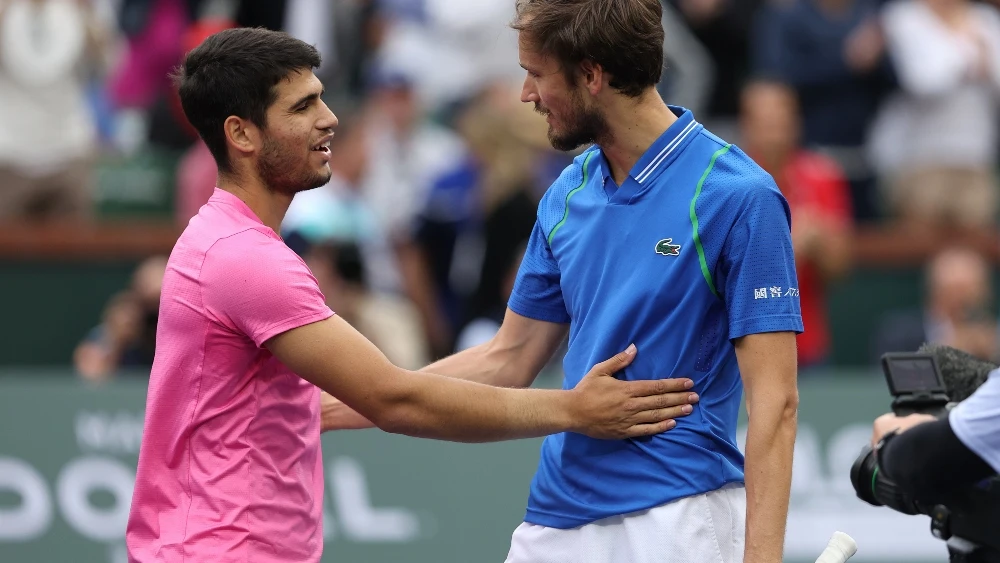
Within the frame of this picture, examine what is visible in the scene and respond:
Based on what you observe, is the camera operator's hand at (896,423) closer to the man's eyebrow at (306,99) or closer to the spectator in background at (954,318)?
the man's eyebrow at (306,99)

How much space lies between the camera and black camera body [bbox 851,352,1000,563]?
10.8ft

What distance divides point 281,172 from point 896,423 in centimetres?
153

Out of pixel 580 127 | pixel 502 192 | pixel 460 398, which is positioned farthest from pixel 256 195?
pixel 502 192

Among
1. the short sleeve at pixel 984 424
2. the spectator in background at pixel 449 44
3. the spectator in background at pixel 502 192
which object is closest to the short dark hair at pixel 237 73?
the short sleeve at pixel 984 424

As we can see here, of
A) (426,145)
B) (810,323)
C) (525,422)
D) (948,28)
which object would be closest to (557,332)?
(525,422)

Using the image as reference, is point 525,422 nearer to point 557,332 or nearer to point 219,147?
point 557,332

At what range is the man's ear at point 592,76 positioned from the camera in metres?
3.50

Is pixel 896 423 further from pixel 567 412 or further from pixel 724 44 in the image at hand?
pixel 724 44

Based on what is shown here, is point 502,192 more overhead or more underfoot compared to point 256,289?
more underfoot

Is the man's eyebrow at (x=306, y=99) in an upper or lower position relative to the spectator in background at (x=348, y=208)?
upper

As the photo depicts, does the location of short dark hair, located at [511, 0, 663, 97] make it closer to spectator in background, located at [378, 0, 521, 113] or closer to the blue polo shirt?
the blue polo shirt

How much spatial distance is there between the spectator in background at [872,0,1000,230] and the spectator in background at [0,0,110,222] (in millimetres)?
4809

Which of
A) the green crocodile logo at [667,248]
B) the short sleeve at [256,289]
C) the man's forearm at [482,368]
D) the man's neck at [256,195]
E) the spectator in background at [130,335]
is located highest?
the green crocodile logo at [667,248]

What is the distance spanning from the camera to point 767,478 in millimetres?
3322
